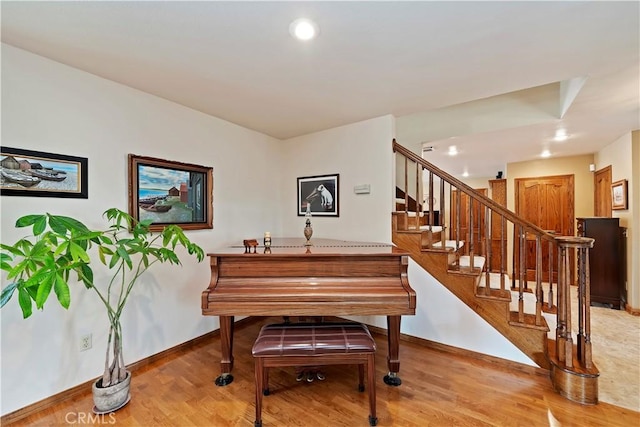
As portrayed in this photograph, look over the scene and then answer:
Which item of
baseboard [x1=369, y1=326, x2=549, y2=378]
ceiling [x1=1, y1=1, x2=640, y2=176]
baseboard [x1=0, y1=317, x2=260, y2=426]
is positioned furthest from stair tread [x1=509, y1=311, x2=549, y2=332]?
baseboard [x1=0, y1=317, x2=260, y2=426]

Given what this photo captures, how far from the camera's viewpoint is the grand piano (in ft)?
6.37

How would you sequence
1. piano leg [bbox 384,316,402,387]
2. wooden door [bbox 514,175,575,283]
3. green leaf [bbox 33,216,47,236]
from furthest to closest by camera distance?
wooden door [bbox 514,175,575,283] → piano leg [bbox 384,316,402,387] → green leaf [bbox 33,216,47,236]

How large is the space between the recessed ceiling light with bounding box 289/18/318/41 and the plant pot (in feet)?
8.36

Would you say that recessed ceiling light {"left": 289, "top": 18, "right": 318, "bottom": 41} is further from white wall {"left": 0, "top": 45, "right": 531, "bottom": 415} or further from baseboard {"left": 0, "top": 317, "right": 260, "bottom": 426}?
baseboard {"left": 0, "top": 317, "right": 260, "bottom": 426}

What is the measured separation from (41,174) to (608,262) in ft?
20.2

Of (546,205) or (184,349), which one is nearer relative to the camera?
(184,349)

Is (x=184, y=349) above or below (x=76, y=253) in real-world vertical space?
below

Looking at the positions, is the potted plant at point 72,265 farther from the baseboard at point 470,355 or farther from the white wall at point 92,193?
the baseboard at point 470,355

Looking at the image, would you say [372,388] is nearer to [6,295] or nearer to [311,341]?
[311,341]

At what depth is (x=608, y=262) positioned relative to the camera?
12.5 feet


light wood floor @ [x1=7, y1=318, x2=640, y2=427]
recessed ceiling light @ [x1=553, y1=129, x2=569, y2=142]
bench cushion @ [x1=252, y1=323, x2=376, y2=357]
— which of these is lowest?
light wood floor @ [x1=7, y1=318, x2=640, y2=427]

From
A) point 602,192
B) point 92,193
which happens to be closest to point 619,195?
point 602,192

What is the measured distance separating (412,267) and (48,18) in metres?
3.25

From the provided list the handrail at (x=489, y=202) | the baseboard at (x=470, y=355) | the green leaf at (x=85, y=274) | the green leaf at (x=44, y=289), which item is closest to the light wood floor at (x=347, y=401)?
the baseboard at (x=470, y=355)
